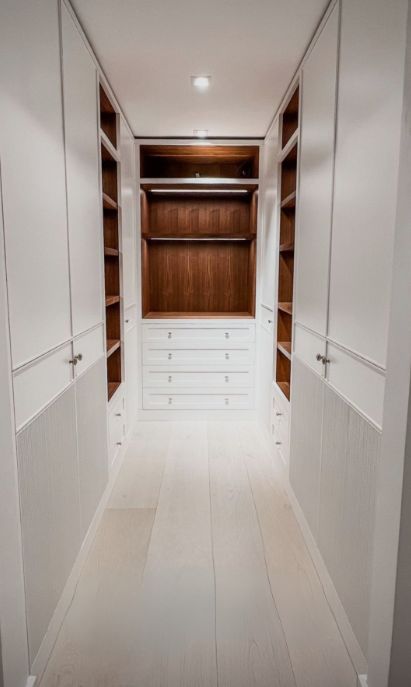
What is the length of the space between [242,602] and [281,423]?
1.40 meters

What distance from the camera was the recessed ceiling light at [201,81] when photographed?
2700 mm

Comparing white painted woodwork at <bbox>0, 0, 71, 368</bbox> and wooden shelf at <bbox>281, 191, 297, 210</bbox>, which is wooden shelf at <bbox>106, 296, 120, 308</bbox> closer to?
white painted woodwork at <bbox>0, 0, 71, 368</bbox>

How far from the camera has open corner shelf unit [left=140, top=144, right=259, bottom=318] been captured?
Result: 4.41 m

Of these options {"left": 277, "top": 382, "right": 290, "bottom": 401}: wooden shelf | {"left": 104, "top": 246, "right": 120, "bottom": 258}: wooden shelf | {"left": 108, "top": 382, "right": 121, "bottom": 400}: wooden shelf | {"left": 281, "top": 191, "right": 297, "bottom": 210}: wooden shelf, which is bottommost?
{"left": 108, "top": 382, "right": 121, "bottom": 400}: wooden shelf

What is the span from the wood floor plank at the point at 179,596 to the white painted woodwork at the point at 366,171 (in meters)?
1.16

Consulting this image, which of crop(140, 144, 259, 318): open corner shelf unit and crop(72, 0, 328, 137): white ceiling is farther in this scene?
crop(140, 144, 259, 318): open corner shelf unit

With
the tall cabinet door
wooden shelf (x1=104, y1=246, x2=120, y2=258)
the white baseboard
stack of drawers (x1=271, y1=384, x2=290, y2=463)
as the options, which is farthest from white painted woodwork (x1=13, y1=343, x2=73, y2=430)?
stack of drawers (x1=271, y1=384, x2=290, y2=463)

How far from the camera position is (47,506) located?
1.67 meters

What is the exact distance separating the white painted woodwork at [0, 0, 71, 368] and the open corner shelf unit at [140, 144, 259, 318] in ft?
8.10

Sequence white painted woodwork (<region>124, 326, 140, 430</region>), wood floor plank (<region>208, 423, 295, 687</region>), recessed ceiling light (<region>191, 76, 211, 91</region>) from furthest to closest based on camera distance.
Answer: white painted woodwork (<region>124, 326, 140, 430</region>) → recessed ceiling light (<region>191, 76, 211, 91</region>) → wood floor plank (<region>208, 423, 295, 687</region>)

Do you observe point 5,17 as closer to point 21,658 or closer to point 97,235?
point 97,235

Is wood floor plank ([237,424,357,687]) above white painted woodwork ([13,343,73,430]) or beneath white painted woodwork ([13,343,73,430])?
beneath

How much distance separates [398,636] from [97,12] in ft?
8.21

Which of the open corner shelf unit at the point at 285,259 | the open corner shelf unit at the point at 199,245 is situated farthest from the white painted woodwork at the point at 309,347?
the open corner shelf unit at the point at 199,245
